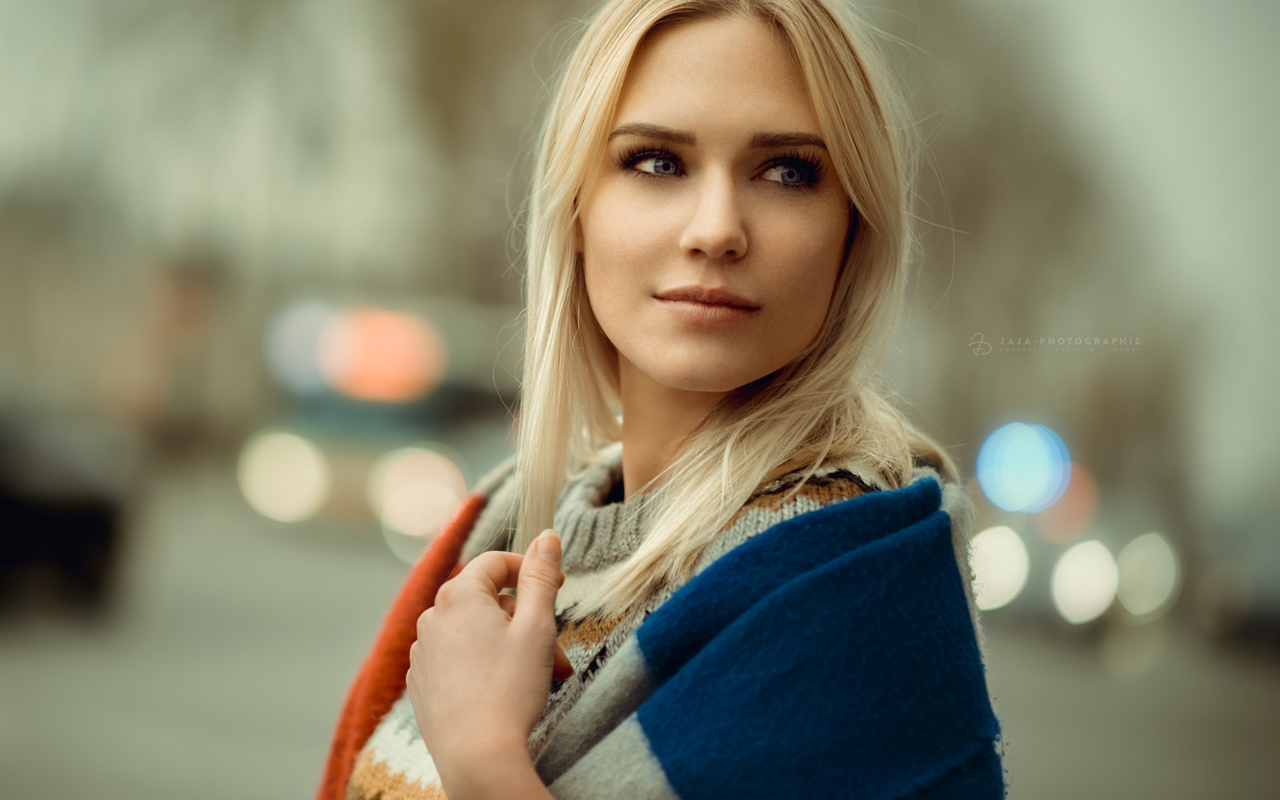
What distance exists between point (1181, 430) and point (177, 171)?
38.7 feet

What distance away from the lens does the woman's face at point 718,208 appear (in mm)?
1307

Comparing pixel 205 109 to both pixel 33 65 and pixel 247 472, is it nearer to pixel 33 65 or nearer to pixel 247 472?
pixel 33 65

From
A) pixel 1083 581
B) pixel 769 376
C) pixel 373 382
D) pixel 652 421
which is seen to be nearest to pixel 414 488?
pixel 373 382

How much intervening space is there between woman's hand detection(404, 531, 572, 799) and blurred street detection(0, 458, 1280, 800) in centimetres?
335

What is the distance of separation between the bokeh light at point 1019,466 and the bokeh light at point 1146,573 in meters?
2.28

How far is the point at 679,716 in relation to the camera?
111 cm

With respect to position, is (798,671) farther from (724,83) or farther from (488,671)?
(724,83)

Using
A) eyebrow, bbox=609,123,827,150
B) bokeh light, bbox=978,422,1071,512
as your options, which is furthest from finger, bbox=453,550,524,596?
bokeh light, bbox=978,422,1071,512

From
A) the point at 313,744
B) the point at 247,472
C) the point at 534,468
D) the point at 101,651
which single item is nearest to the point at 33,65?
the point at 247,472

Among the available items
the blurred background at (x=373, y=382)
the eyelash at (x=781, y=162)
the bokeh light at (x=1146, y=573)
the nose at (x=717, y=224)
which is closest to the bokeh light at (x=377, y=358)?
the blurred background at (x=373, y=382)

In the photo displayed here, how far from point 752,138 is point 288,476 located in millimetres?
9317

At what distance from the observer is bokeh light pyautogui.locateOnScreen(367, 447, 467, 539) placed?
9.05 metres

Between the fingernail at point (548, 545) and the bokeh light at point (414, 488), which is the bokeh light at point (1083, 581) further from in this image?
the fingernail at point (548, 545)

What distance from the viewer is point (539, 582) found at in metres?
1.23
